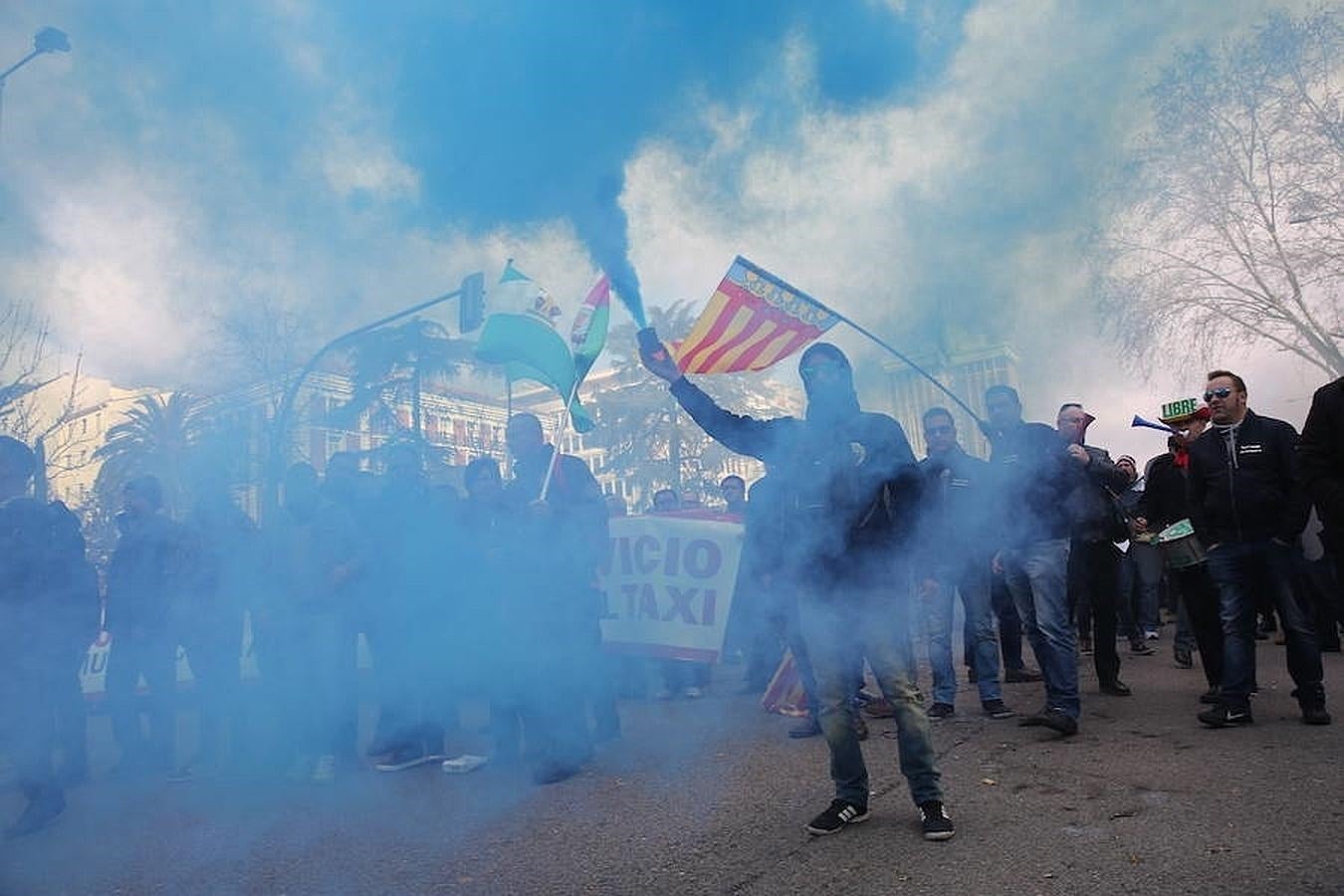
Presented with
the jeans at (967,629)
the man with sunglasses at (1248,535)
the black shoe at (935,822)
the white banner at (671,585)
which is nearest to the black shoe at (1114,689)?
the jeans at (967,629)

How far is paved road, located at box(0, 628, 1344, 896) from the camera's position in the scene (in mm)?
2814

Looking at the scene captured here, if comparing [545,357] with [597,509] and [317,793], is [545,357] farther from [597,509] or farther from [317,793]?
[317,793]

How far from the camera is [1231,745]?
4156 millimetres

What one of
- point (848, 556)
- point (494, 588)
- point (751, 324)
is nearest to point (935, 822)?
point (848, 556)

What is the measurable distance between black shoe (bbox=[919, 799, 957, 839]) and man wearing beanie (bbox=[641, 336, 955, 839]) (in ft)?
0.09

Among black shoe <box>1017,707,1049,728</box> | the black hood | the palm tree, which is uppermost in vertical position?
the palm tree

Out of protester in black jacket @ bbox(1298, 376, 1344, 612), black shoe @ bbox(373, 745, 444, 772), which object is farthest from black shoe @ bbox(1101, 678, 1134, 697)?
black shoe @ bbox(373, 745, 444, 772)

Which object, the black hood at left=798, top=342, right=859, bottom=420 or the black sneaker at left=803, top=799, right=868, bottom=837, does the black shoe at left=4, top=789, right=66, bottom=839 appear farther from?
the black hood at left=798, top=342, right=859, bottom=420

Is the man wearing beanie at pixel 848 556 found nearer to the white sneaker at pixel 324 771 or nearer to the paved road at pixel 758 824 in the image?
the paved road at pixel 758 824

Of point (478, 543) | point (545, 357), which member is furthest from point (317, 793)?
point (545, 357)

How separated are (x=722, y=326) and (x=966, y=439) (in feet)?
6.72

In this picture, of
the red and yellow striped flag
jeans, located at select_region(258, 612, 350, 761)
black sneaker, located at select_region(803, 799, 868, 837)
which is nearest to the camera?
black sneaker, located at select_region(803, 799, 868, 837)

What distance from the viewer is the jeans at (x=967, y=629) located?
208 inches

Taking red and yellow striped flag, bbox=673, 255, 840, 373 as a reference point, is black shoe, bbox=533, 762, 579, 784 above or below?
below
